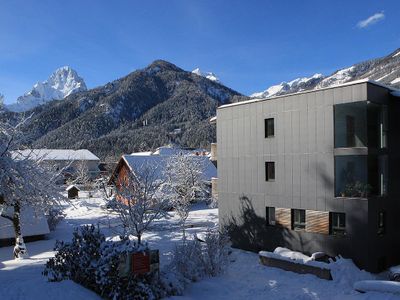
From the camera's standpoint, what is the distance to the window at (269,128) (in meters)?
22.3

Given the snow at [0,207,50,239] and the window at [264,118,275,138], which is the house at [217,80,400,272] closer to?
the window at [264,118,275,138]

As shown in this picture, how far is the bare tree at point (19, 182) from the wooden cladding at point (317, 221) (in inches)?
583

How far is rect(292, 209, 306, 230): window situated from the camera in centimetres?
2061

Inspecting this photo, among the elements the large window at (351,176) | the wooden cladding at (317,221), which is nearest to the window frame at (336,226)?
the wooden cladding at (317,221)

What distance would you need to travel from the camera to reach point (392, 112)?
20.1 meters

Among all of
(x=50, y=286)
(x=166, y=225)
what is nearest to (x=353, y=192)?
(x=50, y=286)

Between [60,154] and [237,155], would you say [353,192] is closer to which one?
[237,155]

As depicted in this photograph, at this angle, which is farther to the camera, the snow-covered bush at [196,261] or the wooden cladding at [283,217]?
the wooden cladding at [283,217]

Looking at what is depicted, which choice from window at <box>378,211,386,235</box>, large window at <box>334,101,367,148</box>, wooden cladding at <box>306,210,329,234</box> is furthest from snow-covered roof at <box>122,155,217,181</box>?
window at <box>378,211,386,235</box>

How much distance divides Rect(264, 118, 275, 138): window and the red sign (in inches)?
498

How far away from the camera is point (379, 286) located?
14.8 m

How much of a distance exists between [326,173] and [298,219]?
3133 millimetres

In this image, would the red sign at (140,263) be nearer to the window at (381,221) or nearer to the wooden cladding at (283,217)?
the wooden cladding at (283,217)

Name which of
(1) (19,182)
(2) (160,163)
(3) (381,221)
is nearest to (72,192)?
(2) (160,163)
